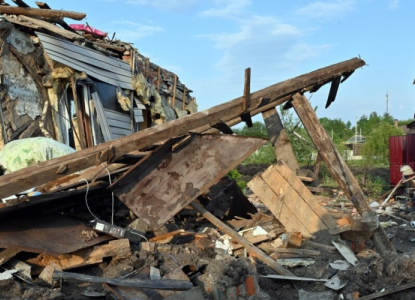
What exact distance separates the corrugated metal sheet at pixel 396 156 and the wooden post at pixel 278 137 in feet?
32.7

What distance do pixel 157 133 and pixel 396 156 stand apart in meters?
12.6

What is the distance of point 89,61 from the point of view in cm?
1016

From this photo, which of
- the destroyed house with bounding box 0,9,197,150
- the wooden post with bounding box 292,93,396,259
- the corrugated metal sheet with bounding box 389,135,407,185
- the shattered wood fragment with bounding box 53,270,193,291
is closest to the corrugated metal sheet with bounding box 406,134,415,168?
the corrugated metal sheet with bounding box 389,135,407,185

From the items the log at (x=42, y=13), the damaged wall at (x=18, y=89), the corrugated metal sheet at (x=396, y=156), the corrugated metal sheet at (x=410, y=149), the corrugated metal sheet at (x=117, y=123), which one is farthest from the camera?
the corrugated metal sheet at (x=396, y=156)

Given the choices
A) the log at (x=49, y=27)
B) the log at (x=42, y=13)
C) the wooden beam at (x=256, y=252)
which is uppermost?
the log at (x=42, y=13)

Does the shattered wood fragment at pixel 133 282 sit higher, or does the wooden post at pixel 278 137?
the wooden post at pixel 278 137

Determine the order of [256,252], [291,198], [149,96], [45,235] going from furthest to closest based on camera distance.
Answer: [149,96] → [291,198] → [256,252] → [45,235]

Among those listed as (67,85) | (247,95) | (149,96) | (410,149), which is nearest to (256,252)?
(247,95)

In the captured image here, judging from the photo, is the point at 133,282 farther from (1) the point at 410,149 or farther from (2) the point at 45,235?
(1) the point at 410,149

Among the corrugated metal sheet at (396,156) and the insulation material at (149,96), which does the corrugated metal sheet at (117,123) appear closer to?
the insulation material at (149,96)

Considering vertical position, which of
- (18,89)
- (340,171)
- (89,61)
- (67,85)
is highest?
(89,61)

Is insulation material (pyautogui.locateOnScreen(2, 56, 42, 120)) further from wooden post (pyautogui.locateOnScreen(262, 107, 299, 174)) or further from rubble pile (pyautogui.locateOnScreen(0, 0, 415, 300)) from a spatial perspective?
wooden post (pyautogui.locateOnScreen(262, 107, 299, 174))

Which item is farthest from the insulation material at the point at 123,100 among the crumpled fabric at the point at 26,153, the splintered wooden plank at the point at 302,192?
the splintered wooden plank at the point at 302,192

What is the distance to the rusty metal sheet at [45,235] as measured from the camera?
409 centimetres
